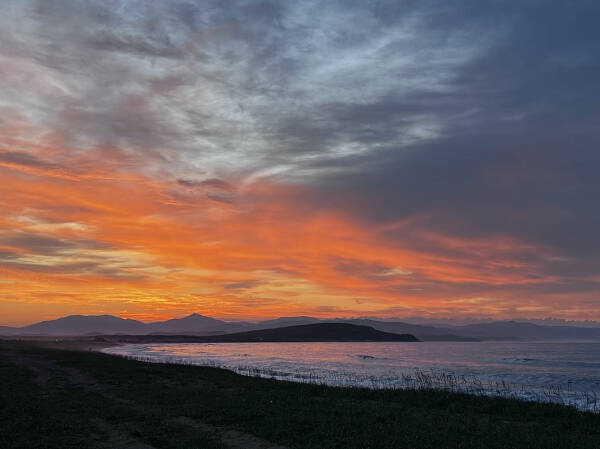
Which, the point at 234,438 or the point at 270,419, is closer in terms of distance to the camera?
the point at 234,438

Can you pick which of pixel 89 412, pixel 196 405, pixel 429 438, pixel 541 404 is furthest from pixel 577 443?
pixel 89 412

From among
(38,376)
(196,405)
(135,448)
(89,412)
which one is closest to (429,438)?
(135,448)

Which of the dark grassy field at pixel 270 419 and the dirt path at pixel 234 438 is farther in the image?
the dark grassy field at pixel 270 419

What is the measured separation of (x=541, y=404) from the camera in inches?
1219

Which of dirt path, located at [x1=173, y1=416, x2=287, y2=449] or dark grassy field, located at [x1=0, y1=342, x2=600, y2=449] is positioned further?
dark grassy field, located at [x1=0, y1=342, x2=600, y2=449]

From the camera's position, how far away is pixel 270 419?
78.4 ft

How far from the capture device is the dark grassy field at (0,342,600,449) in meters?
19.6

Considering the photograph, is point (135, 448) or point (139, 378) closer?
point (135, 448)

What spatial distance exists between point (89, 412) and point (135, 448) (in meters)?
9.04

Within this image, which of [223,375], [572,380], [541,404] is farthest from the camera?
[572,380]

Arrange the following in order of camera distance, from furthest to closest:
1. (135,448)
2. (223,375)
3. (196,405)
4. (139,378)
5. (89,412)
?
(223,375) < (139,378) < (196,405) < (89,412) < (135,448)

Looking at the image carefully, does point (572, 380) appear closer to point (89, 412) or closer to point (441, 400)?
point (441, 400)

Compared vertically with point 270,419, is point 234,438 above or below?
below

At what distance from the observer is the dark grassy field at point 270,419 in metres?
19.6
